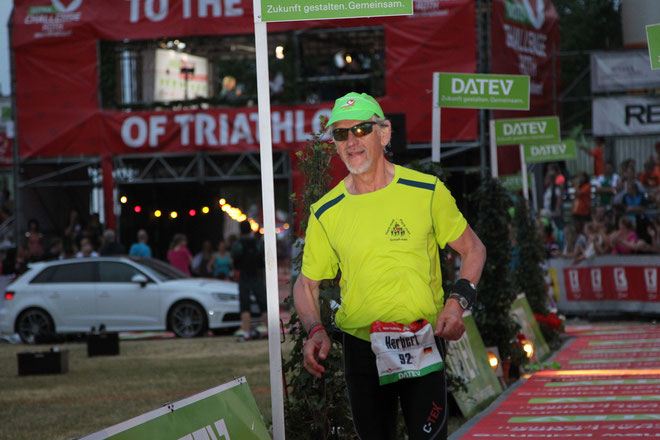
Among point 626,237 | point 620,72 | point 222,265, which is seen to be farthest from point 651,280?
point 620,72

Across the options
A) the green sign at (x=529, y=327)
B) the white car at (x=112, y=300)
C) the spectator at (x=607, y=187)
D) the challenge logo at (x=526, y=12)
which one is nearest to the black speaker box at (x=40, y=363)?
the white car at (x=112, y=300)

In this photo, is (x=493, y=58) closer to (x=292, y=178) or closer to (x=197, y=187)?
(x=292, y=178)

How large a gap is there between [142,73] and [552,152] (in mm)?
14703

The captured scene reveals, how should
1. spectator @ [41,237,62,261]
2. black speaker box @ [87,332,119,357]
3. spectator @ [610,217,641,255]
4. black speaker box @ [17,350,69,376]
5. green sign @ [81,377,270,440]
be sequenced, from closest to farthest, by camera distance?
green sign @ [81,377,270,440]
black speaker box @ [17,350,69,376]
black speaker box @ [87,332,119,357]
spectator @ [610,217,641,255]
spectator @ [41,237,62,261]

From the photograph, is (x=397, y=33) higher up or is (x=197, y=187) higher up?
(x=397, y=33)

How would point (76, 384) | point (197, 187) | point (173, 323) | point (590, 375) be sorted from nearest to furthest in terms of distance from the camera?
point (590, 375) < point (76, 384) < point (173, 323) < point (197, 187)

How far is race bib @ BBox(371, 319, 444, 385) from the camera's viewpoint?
446 centimetres

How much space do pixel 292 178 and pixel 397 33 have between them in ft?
14.1

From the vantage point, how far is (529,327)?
13.9 metres

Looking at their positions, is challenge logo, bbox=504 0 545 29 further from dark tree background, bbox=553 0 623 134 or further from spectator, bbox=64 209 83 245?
dark tree background, bbox=553 0 623 134

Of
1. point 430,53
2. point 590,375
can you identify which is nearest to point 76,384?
point 590,375

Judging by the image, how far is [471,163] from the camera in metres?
27.7

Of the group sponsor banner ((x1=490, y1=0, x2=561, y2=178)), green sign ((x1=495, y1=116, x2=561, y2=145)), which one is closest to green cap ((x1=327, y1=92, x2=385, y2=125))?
green sign ((x1=495, y1=116, x2=561, y2=145))

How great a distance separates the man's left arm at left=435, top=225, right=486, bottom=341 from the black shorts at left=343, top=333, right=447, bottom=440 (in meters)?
0.17
